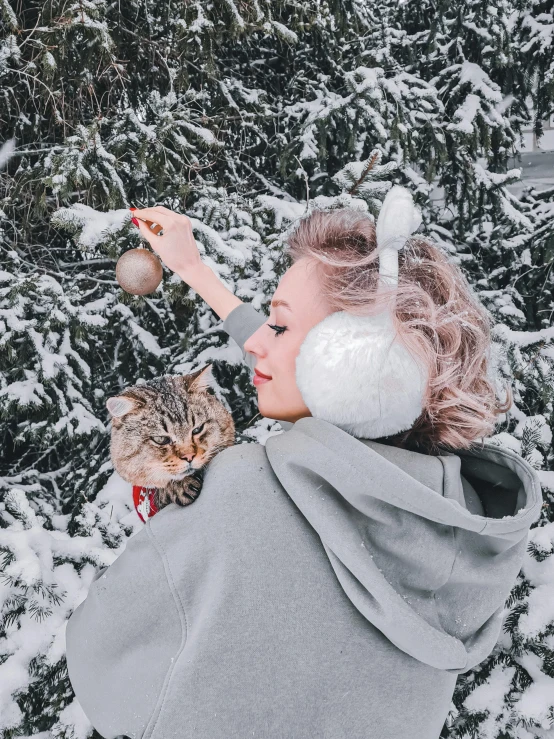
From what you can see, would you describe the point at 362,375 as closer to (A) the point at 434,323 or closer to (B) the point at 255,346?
(A) the point at 434,323

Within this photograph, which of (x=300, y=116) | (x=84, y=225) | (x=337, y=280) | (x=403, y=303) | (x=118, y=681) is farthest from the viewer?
(x=300, y=116)

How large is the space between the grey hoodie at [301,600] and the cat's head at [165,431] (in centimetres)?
30

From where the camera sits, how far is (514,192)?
4531 millimetres

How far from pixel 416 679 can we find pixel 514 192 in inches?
171

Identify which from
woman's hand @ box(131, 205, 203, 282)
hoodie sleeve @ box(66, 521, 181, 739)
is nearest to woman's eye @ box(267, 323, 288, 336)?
hoodie sleeve @ box(66, 521, 181, 739)

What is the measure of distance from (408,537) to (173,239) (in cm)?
140

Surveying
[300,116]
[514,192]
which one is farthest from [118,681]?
[514,192]

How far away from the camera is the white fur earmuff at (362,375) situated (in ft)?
3.72

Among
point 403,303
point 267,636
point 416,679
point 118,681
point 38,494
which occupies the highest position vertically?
point 403,303

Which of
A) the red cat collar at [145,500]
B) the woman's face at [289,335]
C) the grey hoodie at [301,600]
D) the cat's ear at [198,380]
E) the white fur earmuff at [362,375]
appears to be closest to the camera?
the grey hoodie at [301,600]

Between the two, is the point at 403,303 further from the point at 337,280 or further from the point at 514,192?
the point at 514,192

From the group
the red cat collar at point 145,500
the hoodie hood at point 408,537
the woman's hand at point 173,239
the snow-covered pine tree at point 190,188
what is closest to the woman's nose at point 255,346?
the hoodie hood at point 408,537

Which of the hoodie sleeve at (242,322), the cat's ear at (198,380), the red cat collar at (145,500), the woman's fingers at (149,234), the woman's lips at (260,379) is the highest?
the woman's fingers at (149,234)

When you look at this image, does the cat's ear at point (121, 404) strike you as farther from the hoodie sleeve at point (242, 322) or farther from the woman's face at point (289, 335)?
the hoodie sleeve at point (242, 322)
